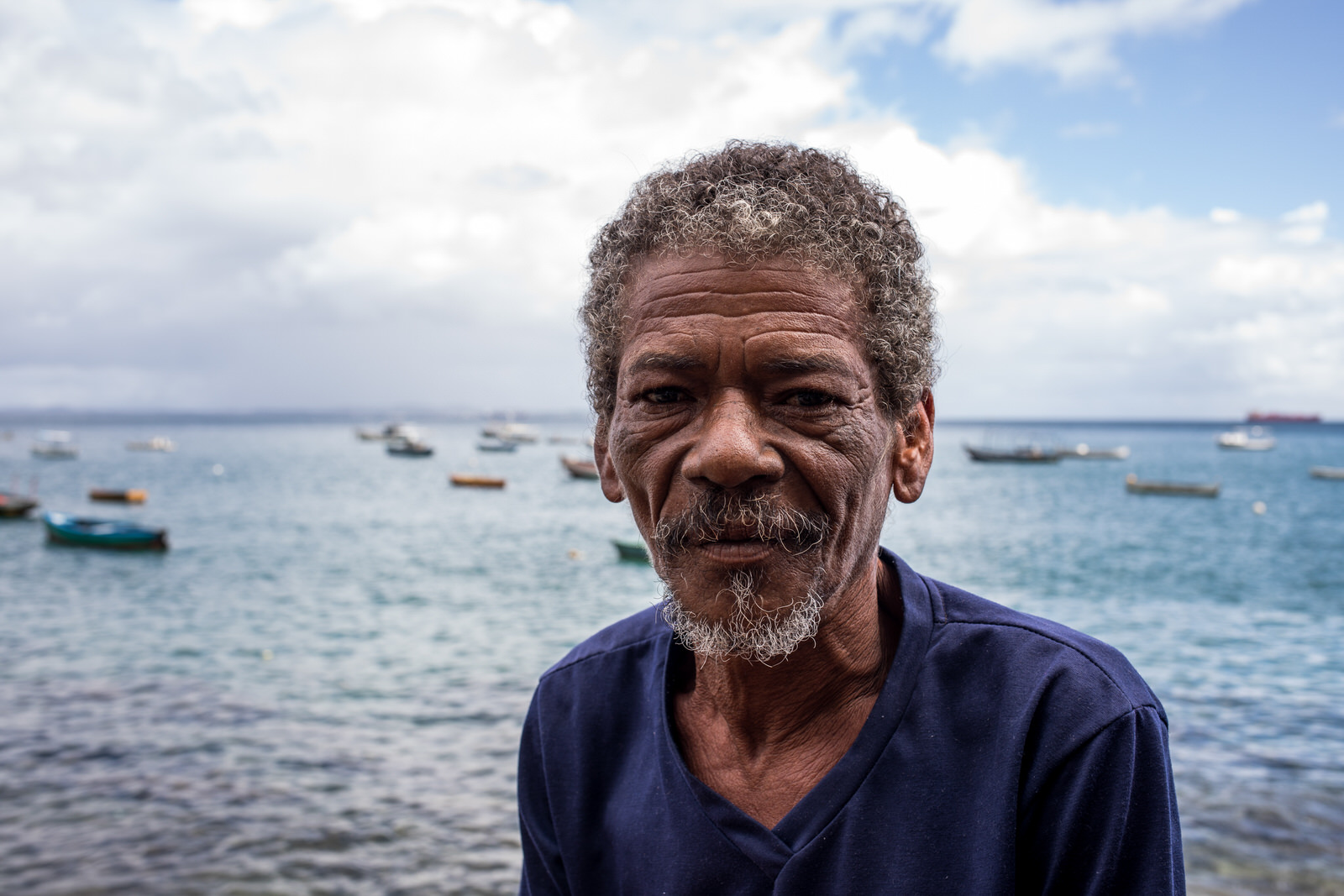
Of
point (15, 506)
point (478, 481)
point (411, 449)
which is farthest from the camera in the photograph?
point (411, 449)

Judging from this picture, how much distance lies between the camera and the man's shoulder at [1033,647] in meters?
1.59

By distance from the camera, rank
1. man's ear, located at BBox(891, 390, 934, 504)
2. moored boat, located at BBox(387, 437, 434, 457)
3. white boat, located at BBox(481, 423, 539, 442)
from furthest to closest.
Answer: white boat, located at BBox(481, 423, 539, 442) → moored boat, located at BBox(387, 437, 434, 457) → man's ear, located at BBox(891, 390, 934, 504)

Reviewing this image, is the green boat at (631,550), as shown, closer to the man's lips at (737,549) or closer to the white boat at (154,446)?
the man's lips at (737,549)

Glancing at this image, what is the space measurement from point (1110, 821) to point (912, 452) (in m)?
0.82

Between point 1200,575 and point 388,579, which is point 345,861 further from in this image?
point 1200,575

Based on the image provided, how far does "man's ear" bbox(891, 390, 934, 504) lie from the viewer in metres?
1.97

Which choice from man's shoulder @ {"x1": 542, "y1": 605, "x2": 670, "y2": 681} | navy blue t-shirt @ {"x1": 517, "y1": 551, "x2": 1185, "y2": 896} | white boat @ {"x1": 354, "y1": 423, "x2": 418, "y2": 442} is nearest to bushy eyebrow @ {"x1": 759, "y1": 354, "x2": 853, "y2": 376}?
navy blue t-shirt @ {"x1": 517, "y1": 551, "x2": 1185, "y2": 896}

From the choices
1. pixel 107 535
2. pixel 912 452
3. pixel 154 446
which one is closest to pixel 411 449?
pixel 154 446

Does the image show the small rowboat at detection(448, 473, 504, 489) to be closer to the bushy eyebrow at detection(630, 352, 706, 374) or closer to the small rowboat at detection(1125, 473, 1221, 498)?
the small rowboat at detection(1125, 473, 1221, 498)

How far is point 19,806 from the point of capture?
1016 centimetres

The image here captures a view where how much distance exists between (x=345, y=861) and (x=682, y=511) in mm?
8927

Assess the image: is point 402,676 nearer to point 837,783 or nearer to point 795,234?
point 837,783

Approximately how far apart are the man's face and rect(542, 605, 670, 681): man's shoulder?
0.36m

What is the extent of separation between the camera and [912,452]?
202 cm
